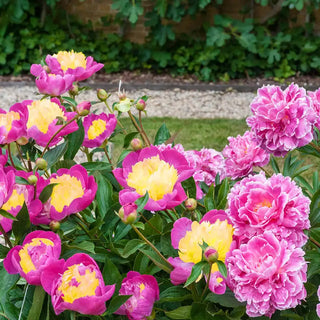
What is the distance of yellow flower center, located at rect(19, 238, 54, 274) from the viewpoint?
74 cm

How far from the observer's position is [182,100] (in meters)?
5.06

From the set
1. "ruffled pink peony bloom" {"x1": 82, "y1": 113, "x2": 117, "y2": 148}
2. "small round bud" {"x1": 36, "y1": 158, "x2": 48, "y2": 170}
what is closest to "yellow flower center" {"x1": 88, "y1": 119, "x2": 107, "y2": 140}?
"ruffled pink peony bloom" {"x1": 82, "y1": 113, "x2": 117, "y2": 148}

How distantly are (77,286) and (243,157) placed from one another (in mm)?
626

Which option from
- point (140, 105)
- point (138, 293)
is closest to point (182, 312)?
point (138, 293)

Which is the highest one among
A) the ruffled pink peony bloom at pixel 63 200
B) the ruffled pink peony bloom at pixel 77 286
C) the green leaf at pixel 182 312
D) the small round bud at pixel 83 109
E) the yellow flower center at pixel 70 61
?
the yellow flower center at pixel 70 61

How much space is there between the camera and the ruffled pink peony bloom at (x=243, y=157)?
125cm

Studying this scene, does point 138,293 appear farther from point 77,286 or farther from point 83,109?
point 83,109

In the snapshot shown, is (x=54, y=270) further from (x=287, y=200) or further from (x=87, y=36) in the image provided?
(x=87, y=36)

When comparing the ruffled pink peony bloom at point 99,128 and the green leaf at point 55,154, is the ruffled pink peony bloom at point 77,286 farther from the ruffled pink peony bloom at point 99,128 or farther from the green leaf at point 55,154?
the ruffled pink peony bloom at point 99,128

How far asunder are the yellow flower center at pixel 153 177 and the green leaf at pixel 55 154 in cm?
15

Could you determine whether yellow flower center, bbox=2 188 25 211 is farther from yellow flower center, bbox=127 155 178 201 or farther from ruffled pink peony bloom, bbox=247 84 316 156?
ruffled pink peony bloom, bbox=247 84 316 156

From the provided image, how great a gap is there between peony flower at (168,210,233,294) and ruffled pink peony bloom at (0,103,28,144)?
29 centimetres

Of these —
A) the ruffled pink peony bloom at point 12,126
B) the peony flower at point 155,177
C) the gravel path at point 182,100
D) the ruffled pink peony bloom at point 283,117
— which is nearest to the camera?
the peony flower at point 155,177

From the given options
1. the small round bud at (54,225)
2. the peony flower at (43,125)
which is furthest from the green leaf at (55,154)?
the small round bud at (54,225)
